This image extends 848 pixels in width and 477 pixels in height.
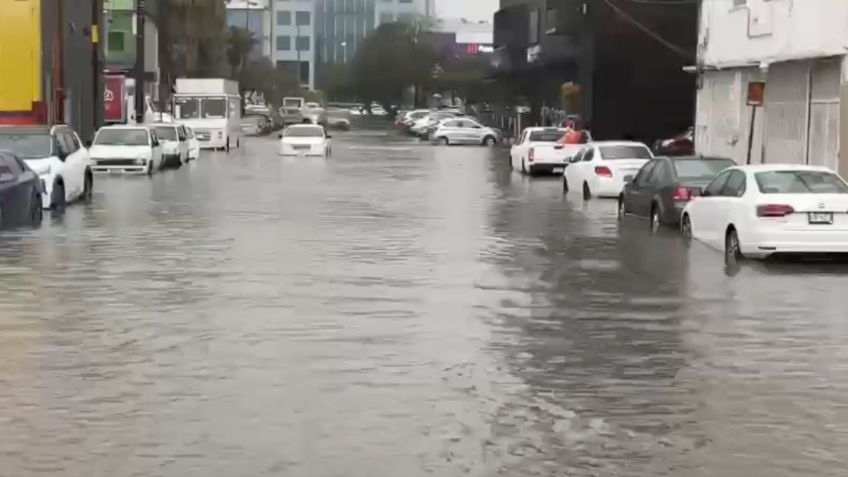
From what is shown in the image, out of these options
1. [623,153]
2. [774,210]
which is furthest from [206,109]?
[774,210]

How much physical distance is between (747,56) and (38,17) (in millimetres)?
21093

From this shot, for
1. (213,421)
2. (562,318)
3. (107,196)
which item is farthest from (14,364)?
(107,196)

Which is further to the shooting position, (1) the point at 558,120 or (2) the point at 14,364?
(1) the point at 558,120

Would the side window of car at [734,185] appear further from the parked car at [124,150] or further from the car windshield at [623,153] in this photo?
the parked car at [124,150]

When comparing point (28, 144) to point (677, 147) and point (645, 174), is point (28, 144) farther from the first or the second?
point (677, 147)

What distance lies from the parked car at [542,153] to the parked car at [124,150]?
11.3 m

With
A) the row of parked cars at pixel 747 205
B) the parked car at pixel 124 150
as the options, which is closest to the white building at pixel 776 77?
the row of parked cars at pixel 747 205

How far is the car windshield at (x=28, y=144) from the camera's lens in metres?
28.6

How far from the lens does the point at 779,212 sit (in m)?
18.8

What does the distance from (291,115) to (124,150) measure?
241 feet

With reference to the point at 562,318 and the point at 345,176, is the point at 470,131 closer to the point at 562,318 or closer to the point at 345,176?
the point at 345,176

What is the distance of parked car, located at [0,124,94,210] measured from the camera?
1081 inches

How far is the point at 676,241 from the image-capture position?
73.8ft

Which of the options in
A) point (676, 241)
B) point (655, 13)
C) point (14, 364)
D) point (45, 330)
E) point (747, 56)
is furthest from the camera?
point (655, 13)
